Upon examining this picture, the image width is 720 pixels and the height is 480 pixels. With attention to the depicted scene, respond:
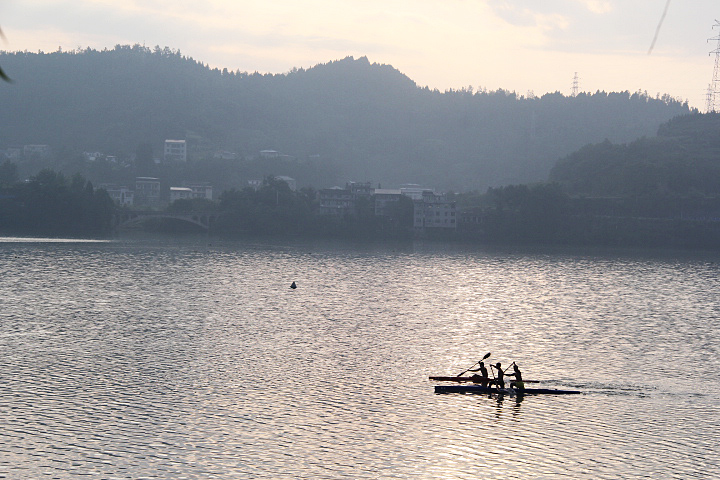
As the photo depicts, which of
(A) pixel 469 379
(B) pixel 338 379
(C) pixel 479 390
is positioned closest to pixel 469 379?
(A) pixel 469 379

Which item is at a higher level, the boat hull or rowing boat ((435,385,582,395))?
the boat hull

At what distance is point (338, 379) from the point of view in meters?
63.2

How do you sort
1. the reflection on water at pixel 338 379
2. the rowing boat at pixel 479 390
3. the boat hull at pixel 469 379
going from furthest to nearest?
1. the boat hull at pixel 469 379
2. the rowing boat at pixel 479 390
3. the reflection on water at pixel 338 379

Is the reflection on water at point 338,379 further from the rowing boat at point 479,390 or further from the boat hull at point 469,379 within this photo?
the boat hull at point 469,379

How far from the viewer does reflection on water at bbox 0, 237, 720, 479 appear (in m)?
45.0

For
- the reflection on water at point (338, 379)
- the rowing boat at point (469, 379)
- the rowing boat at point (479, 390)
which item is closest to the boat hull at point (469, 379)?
the rowing boat at point (469, 379)

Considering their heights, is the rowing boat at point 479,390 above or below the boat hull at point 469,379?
below

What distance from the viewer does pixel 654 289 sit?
136m

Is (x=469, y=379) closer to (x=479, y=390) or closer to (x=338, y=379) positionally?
(x=479, y=390)

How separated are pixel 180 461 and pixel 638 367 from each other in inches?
1745

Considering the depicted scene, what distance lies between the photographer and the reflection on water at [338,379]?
148ft

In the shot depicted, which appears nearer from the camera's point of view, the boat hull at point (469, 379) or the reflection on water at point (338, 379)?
the reflection on water at point (338, 379)

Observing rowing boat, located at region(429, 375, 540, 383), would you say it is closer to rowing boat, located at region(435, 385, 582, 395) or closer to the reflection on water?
rowing boat, located at region(435, 385, 582, 395)

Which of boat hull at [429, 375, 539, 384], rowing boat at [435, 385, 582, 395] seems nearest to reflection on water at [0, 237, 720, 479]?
rowing boat at [435, 385, 582, 395]
